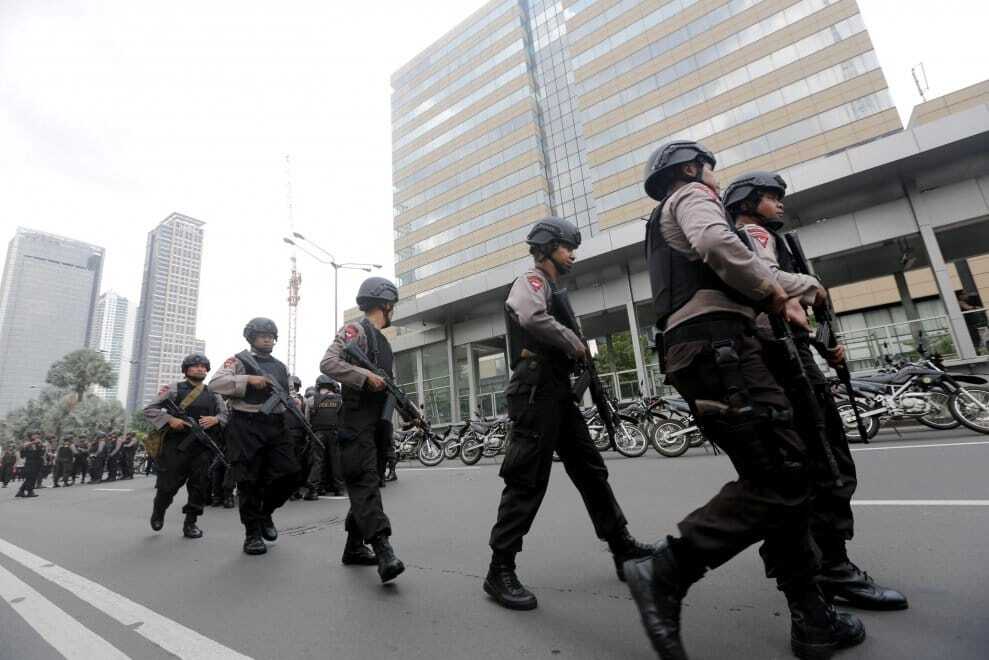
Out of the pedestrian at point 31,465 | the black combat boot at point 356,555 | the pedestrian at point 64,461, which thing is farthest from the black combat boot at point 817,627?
the pedestrian at point 64,461

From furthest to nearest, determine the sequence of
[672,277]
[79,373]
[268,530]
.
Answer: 1. [79,373]
2. [268,530]
3. [672,277]

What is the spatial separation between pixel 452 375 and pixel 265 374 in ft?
56.7

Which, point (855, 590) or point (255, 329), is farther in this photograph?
point (255, 329)

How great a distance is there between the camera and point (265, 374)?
13.5 feet

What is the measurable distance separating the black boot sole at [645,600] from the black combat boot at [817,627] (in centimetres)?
37

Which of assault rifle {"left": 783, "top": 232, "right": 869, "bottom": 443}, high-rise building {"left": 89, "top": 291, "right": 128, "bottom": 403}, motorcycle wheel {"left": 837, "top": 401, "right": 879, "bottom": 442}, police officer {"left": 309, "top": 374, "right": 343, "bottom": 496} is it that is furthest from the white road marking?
high-rise building {"left": 89, "top": 291, "right": 128, "bottom": 403}

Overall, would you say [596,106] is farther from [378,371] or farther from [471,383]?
[378,371]

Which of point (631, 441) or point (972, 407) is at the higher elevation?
point (972, 407)

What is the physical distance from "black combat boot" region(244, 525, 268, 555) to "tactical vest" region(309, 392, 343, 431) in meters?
3.63

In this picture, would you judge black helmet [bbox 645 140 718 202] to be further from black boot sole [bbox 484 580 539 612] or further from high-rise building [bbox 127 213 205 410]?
high-rise building [bbox 127 213 205 410]

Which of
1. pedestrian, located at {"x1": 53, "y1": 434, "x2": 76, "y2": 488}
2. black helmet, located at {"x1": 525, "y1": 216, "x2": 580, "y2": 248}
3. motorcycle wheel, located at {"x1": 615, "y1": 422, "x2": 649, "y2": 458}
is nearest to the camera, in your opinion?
black helmet, located at {"x1": 525, "y1": 216, "x2": 580, "y2": 248}

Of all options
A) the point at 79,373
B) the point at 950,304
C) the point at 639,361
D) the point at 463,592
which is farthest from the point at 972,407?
the point at 79,373

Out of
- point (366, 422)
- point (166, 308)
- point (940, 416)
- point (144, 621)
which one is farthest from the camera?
point (166, 308)

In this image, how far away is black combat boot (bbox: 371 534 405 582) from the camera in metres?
2.51
